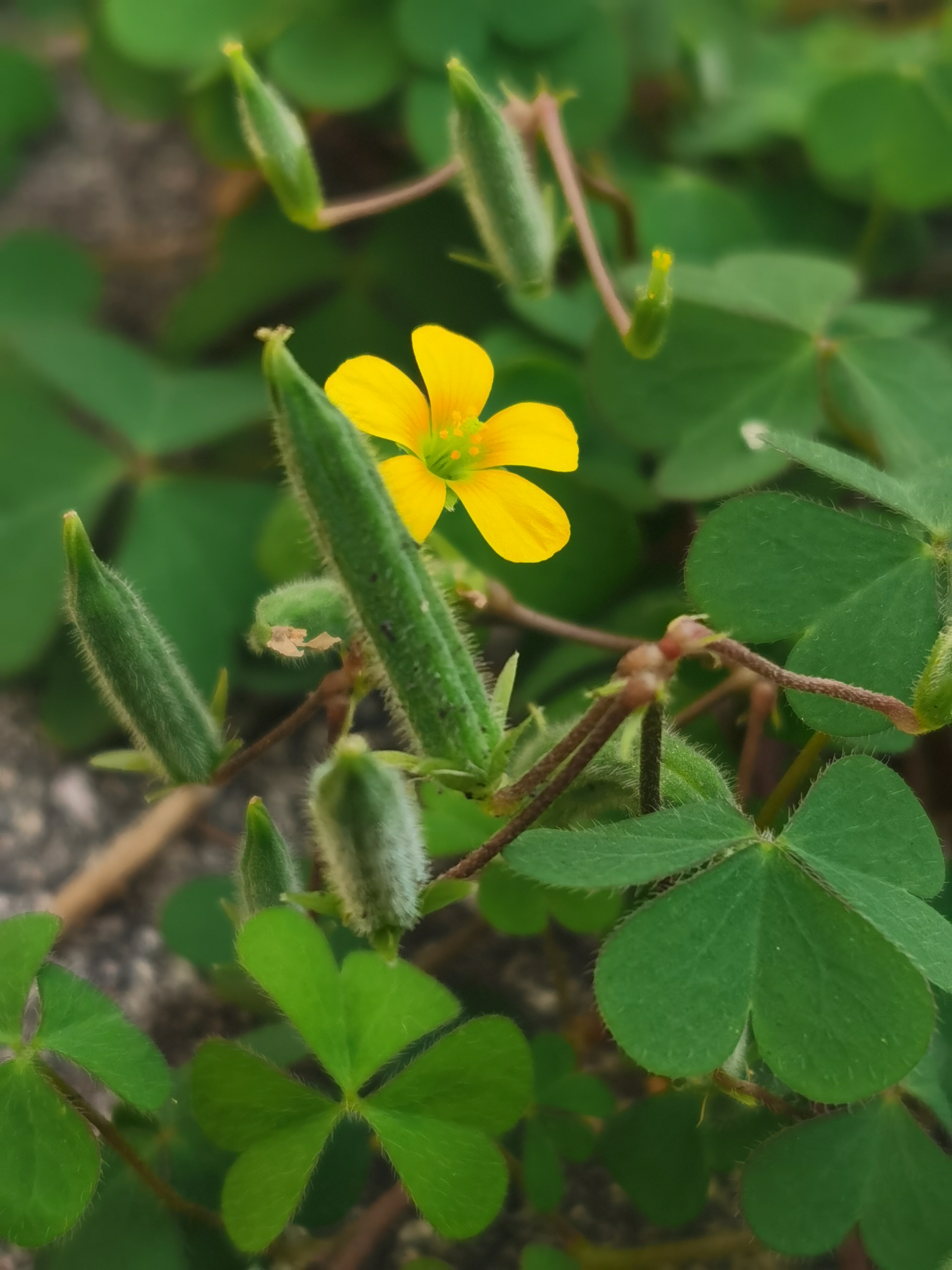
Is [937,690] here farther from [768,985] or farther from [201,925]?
[201,925]

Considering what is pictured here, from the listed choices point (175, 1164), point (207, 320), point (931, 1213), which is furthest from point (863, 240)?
point (175, 1164)

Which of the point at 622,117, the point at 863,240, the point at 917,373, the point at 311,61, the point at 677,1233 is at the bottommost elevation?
the point at 677,1233

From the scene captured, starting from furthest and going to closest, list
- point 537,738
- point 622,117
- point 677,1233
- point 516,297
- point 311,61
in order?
point 622,117
point 311,61
point 516,297
point 677,1233
point 537,738

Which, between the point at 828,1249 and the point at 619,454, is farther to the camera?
the point at 619,454

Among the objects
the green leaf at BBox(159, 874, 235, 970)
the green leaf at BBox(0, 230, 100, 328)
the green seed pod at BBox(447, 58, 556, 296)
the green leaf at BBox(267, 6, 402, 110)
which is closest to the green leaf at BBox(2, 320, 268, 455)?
the green leaf at BBox(0, 230, 100, 328)

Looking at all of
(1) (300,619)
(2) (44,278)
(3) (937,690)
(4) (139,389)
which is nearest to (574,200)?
(1) (300,619)

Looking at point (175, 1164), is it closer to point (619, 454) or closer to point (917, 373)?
point (619, 454)
